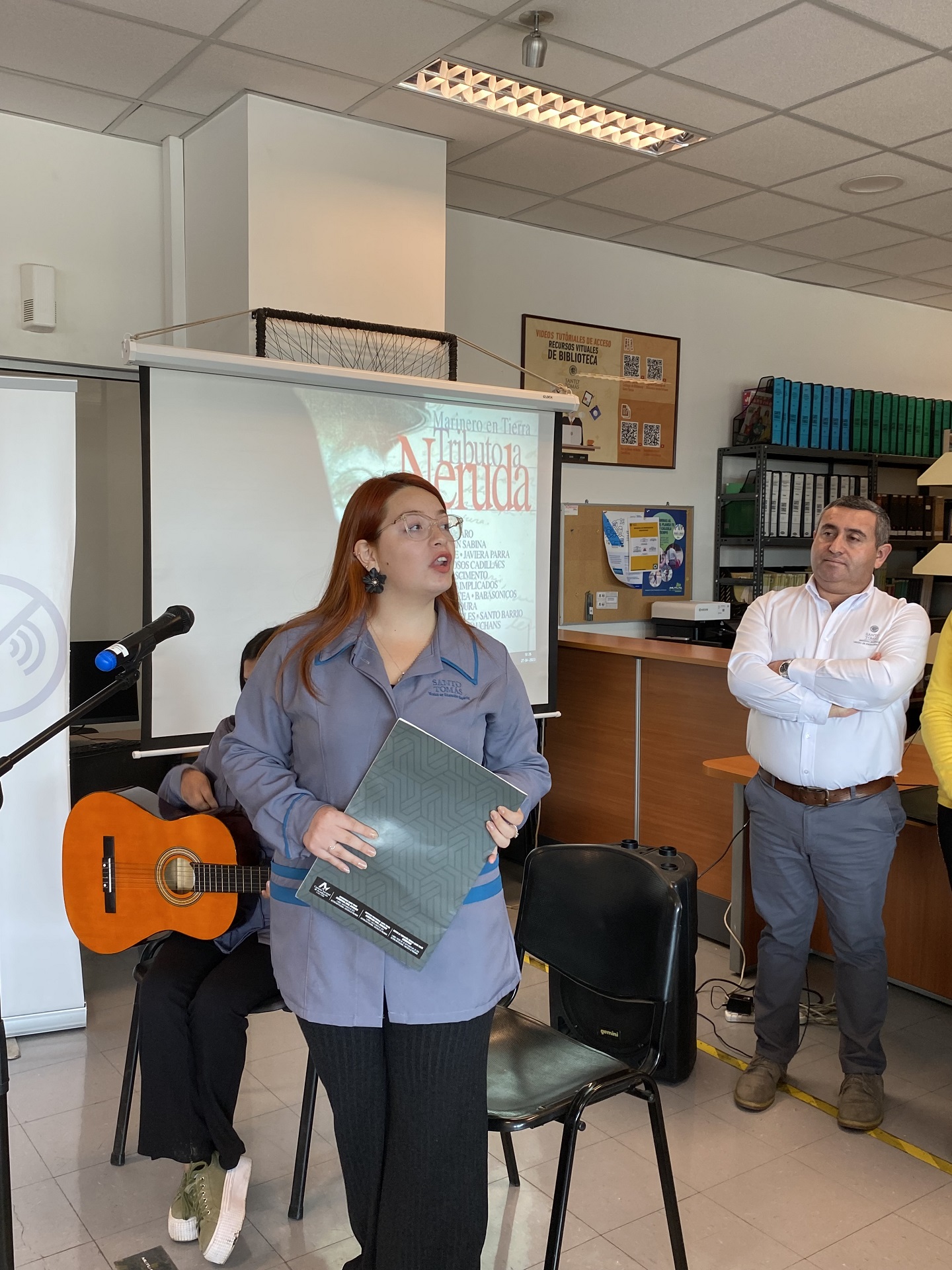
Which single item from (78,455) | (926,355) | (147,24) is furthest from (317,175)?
(926,355)

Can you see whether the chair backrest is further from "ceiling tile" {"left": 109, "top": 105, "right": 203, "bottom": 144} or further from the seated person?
"ceiling tile" {"left": 109, "top": 105, "right": 203, "bottom": 144}

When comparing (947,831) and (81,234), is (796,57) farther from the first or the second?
(81,234)

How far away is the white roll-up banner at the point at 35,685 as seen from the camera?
2.98 metres

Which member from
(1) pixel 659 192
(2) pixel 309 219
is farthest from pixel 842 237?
(2) pixel 309 219

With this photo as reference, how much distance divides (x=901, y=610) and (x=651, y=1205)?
146 cm

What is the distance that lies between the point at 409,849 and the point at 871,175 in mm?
3936

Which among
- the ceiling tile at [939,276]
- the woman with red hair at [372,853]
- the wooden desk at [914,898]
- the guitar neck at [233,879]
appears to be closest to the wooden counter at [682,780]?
the wooden desk at [914,898]

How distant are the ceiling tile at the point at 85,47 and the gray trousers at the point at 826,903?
2839mm

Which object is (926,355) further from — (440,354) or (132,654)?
(132,654)

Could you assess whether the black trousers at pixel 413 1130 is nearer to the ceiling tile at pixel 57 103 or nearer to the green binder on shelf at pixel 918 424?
the ceiling tile at pixel 57 103

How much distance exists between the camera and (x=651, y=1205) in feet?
7.30

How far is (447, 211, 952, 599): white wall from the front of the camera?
4.93 m

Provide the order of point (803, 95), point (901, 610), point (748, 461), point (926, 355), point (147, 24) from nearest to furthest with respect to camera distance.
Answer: point (901, 610) → point (147, 24) → point (803, 95) → point (748, 461) → point (926, 355)

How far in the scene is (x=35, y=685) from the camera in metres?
3.02
